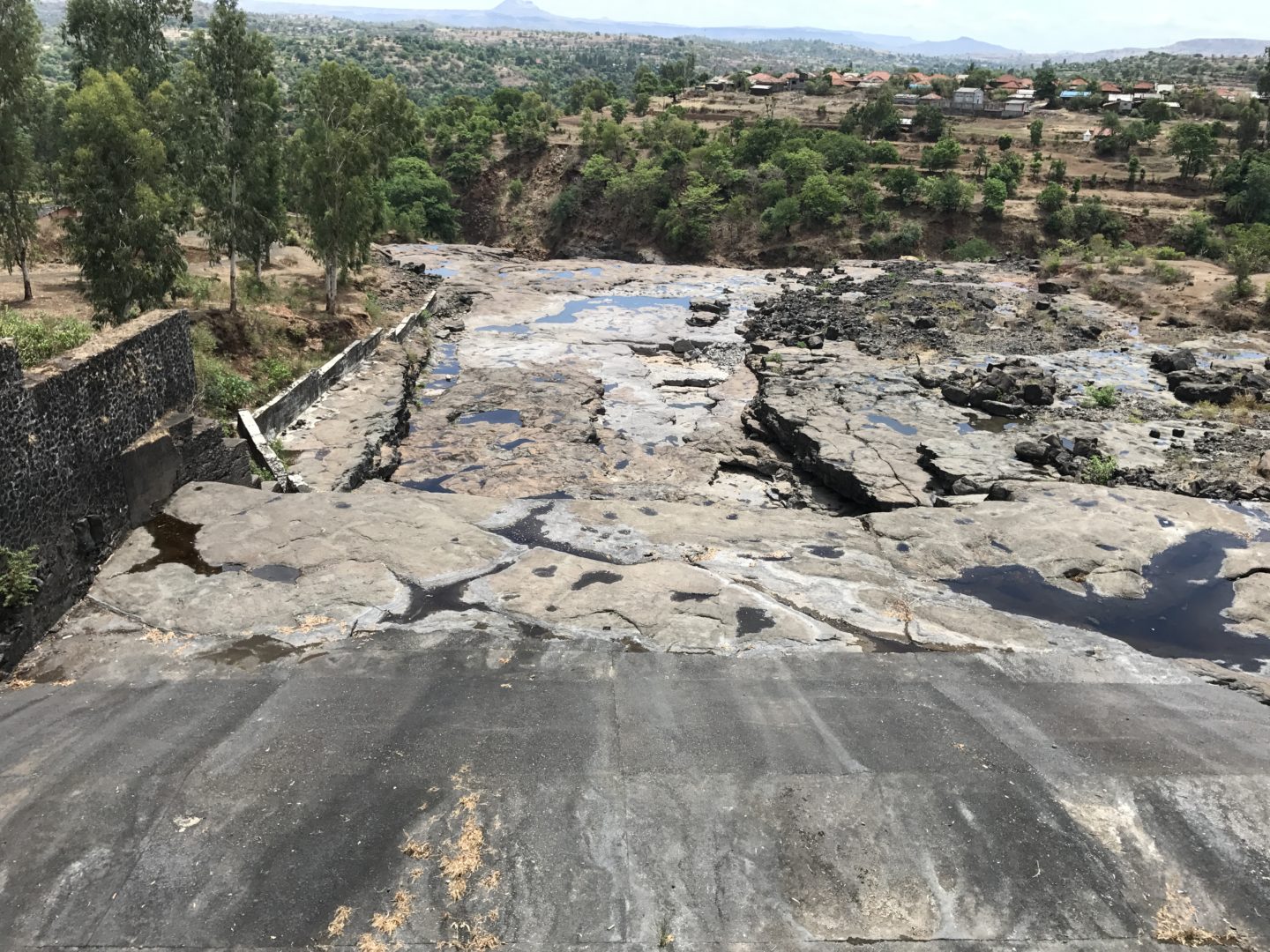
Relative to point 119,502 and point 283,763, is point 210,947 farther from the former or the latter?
point 119,502

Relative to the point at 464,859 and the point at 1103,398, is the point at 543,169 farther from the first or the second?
the point at 464,859

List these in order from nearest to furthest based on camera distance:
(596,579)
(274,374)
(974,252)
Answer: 1. (596,579)
2. (274,374)
3. (974,252)

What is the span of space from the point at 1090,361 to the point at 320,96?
2167cm

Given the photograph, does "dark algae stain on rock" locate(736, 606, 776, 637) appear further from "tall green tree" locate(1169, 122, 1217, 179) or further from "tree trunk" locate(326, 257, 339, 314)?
"tall green tree" locate(1169, 122, 1217, 179)

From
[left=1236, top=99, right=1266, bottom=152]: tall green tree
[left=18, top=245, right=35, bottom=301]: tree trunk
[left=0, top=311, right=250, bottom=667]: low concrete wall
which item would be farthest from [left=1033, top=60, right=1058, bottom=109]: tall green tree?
[left=0, top=311, right=250, bottom=667]: low concrete wall

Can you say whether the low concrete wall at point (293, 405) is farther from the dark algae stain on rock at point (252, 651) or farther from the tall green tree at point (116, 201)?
the dark algae stain on rock at point (252, 651)

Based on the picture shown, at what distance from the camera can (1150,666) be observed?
738cm

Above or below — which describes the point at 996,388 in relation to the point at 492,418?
above

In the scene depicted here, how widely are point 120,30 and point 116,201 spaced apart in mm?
12993

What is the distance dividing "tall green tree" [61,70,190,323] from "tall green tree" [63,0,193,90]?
10.7m

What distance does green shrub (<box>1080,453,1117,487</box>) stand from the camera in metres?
13.6

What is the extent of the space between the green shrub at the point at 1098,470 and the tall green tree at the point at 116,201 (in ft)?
53.4

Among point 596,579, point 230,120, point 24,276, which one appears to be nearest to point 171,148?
point 230,120

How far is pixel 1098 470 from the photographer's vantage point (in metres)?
13.7
